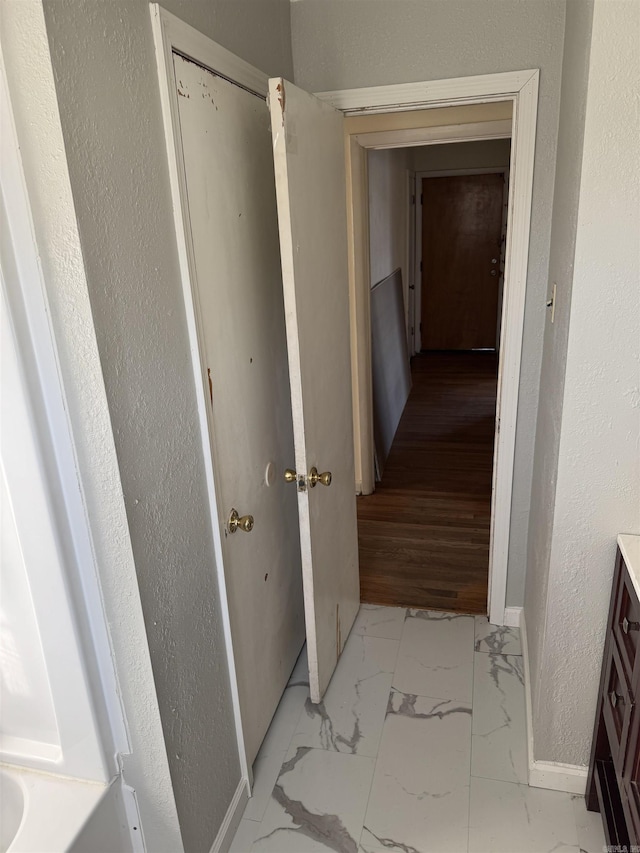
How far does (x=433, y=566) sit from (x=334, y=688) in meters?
0.91

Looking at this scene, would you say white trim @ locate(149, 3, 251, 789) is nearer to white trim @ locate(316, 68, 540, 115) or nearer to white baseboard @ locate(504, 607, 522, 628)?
white trim @ locate(316, 68, 540, 115)

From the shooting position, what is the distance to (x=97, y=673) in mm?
1304

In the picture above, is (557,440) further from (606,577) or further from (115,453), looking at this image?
(115,453)

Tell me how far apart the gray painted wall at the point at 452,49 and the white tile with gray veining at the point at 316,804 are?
1430 millimetres

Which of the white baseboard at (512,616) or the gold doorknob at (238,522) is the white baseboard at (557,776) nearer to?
the white baseboard at (512,616)

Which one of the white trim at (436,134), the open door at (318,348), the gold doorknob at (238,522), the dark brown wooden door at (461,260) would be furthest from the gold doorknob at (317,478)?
the dark brown wooden door at (461,260)

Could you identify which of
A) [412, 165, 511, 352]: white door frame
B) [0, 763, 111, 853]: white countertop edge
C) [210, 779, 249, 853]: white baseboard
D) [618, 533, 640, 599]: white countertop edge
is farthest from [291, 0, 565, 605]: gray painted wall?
[412, 165, 511, 352]: white door frame

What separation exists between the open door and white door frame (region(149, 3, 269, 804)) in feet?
0.52

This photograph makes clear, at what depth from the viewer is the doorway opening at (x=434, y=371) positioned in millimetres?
3018

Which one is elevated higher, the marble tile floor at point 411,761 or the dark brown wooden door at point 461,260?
the dark brown wooden door at point 461,260

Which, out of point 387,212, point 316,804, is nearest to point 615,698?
point 316,804

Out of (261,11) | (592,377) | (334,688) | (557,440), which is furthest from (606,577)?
(261,11)

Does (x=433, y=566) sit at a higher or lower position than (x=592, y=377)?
lower

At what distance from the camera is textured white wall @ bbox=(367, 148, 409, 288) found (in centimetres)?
440
